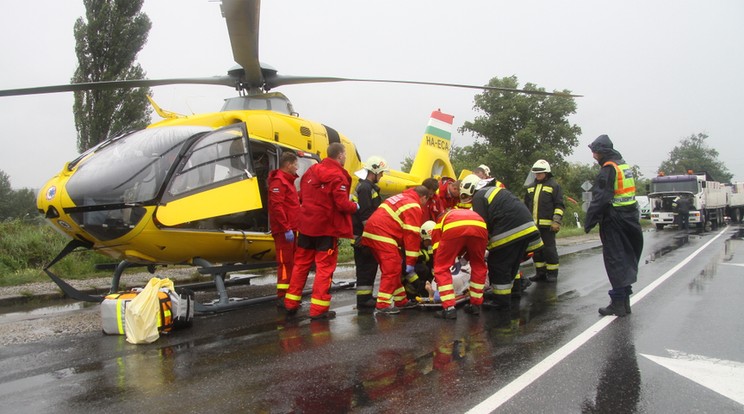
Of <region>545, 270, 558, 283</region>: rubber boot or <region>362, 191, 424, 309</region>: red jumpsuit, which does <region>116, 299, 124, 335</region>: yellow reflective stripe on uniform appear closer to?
<region>362, 191, 424, 309</region>: red jumpsuit

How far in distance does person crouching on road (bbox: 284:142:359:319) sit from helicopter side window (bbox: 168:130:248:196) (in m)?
0.99

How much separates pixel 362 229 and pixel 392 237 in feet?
3.02

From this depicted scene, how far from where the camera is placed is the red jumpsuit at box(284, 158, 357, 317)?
6.03 metres

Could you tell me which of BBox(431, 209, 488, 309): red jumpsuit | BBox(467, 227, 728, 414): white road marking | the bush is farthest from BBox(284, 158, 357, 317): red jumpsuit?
the bush

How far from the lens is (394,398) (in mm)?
3381

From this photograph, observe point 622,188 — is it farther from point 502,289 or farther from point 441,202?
point 441,202

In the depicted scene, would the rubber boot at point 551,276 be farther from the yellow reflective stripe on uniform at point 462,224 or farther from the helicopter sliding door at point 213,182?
the helicopter sliding door at point 213,182

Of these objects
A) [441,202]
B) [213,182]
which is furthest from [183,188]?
[441,202]

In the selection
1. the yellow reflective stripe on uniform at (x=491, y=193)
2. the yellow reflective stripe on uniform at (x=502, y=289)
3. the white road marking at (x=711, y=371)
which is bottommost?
the white road marking at (x=711, y=371)

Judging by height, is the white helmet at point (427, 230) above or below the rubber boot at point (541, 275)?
above

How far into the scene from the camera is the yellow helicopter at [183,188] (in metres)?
5.74

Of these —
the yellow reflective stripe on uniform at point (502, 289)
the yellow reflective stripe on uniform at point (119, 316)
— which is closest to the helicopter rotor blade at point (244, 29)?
the yellow reflective stripe on uniform at point (119, 316)

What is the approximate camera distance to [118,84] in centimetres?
683

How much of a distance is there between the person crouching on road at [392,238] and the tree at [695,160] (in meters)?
92.1
